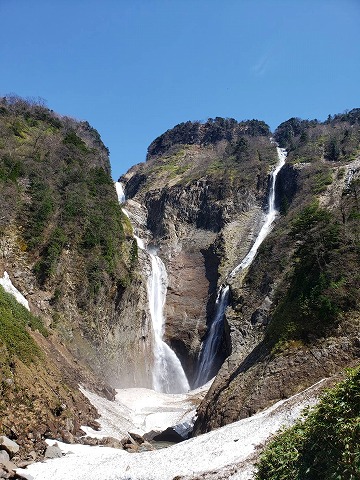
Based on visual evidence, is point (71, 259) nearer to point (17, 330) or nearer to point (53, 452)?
point (17, 330)

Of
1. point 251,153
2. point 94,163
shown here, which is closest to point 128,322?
point 94,163

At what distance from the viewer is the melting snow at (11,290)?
27828 mm

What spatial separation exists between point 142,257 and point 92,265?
1927 cm

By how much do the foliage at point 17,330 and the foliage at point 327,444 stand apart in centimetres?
1391

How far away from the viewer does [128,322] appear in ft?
141

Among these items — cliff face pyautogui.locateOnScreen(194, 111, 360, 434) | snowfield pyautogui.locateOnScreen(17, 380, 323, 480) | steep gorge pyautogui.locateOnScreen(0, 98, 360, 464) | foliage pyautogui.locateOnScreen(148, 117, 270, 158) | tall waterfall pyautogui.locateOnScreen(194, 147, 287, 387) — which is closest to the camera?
snowfield pyautogui.locateOnScreen(17, 380, 323, 480)

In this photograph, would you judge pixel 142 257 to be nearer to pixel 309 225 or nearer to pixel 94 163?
pixel 94 163

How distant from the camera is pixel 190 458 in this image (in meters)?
13.4

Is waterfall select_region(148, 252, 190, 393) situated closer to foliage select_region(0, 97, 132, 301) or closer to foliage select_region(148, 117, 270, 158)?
foliage select_region(0, 97, 132, 301)

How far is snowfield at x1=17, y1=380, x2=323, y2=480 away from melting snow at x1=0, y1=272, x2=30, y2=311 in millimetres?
13821

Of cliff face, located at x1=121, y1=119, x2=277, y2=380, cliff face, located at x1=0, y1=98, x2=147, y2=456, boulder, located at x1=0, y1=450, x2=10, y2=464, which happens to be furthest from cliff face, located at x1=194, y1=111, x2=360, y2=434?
cliff face, located at x1=121, y1=119, x2=277, y2=380

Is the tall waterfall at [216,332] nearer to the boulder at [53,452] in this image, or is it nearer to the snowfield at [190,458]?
the snowfield at [190,458]

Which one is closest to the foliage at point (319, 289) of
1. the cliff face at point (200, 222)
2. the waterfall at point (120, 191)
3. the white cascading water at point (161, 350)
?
the cliff face at point (200, 222)

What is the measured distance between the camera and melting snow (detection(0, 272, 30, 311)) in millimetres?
27828
